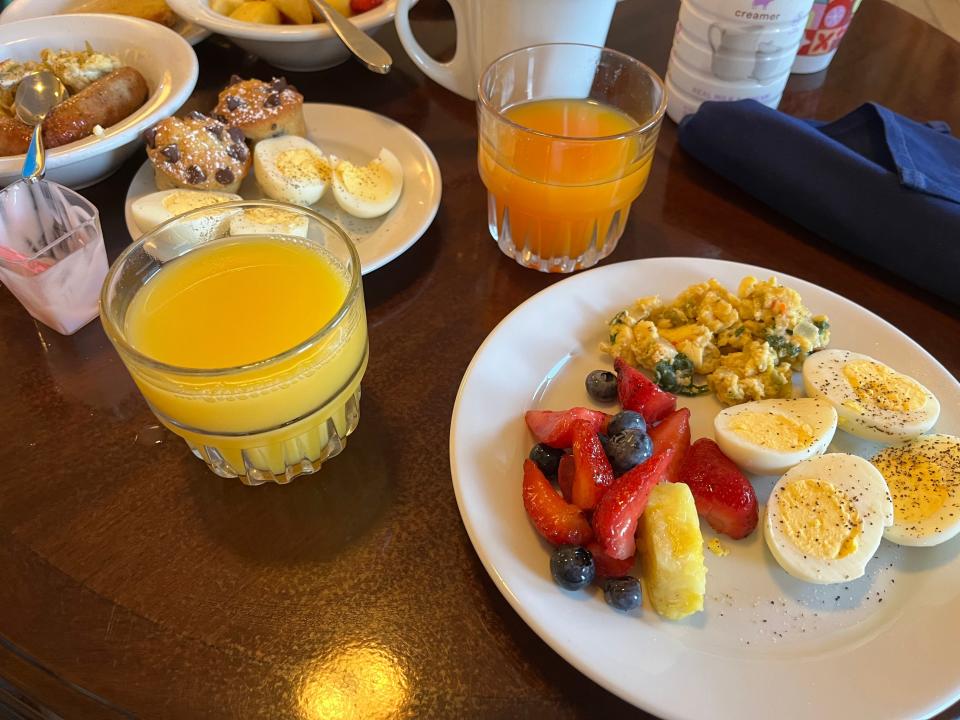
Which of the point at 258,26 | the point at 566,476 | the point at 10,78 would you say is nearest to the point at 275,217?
the point at 566,476

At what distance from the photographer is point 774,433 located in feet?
3.53

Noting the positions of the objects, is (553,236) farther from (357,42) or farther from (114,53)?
(114,53)

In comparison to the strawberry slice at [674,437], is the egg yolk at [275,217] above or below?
above

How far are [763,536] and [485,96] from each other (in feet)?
3.06

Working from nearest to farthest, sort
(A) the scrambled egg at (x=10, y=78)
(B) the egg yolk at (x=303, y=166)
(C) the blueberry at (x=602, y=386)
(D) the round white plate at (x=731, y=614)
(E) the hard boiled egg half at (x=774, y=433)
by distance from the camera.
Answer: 1. (D) the round white plate at (x=731, y=614)
2. (E) the hard boiled egg half at (x=774, y=433)
3. (C) the blueberry at (x=602, y=386)
4. (B) the egg yolk at (x=303, y=166)
5. (A) the scrambled egg at (x=10, y=78)

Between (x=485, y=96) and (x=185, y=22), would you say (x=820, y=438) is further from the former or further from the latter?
(x=185, y=22)

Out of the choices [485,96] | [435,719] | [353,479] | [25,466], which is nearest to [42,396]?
[25,466]

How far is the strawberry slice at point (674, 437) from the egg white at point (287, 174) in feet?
2.81

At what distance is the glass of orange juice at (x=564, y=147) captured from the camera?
1.27 m

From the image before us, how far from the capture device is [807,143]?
1485mm

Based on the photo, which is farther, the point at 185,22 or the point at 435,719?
the point at 185,22

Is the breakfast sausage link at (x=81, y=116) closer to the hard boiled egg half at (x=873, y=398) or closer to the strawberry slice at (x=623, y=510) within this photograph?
the strawberry slice at (x=623, y=510)

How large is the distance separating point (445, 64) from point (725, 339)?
991 mm

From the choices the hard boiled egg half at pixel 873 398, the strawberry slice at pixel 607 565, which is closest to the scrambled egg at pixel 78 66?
the strawberry slice at pixel 607 565
